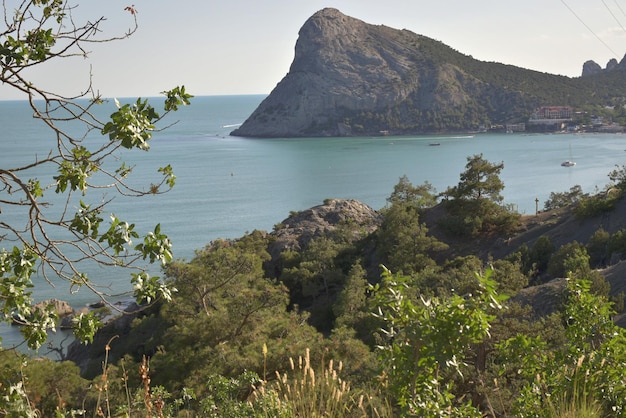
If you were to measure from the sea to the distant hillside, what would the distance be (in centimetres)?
842

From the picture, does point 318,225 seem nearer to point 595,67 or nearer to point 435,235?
point 435,235

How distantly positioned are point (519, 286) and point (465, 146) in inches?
3117

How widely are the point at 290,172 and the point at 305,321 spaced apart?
58.9 metres

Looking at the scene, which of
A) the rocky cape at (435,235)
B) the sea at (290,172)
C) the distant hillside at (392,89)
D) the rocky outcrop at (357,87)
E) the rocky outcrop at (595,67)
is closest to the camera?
the rocky cape at (435,235)

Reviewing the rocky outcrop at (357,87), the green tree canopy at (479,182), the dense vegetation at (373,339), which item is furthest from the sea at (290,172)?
the rocky outcrop at (357,87)

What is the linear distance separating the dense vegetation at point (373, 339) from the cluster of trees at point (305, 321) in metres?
0.02

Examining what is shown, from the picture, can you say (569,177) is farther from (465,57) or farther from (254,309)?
(465,57)

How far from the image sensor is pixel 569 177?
2331 inches

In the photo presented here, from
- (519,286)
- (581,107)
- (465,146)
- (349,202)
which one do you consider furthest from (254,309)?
(581,107)

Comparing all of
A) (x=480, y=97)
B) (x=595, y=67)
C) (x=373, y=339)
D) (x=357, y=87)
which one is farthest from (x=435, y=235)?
(x=595, y=67)

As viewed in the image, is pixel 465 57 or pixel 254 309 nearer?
pixel 254 309

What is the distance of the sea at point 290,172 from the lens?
4597cm

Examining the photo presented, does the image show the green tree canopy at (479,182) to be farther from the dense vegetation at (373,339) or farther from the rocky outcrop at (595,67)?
the rocky outcrop at (595,67)

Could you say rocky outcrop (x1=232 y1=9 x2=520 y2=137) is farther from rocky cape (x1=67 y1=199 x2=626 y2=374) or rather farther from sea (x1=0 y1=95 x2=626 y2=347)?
rocky cape (x1=67 y1=199 x2=626 y2=374)
